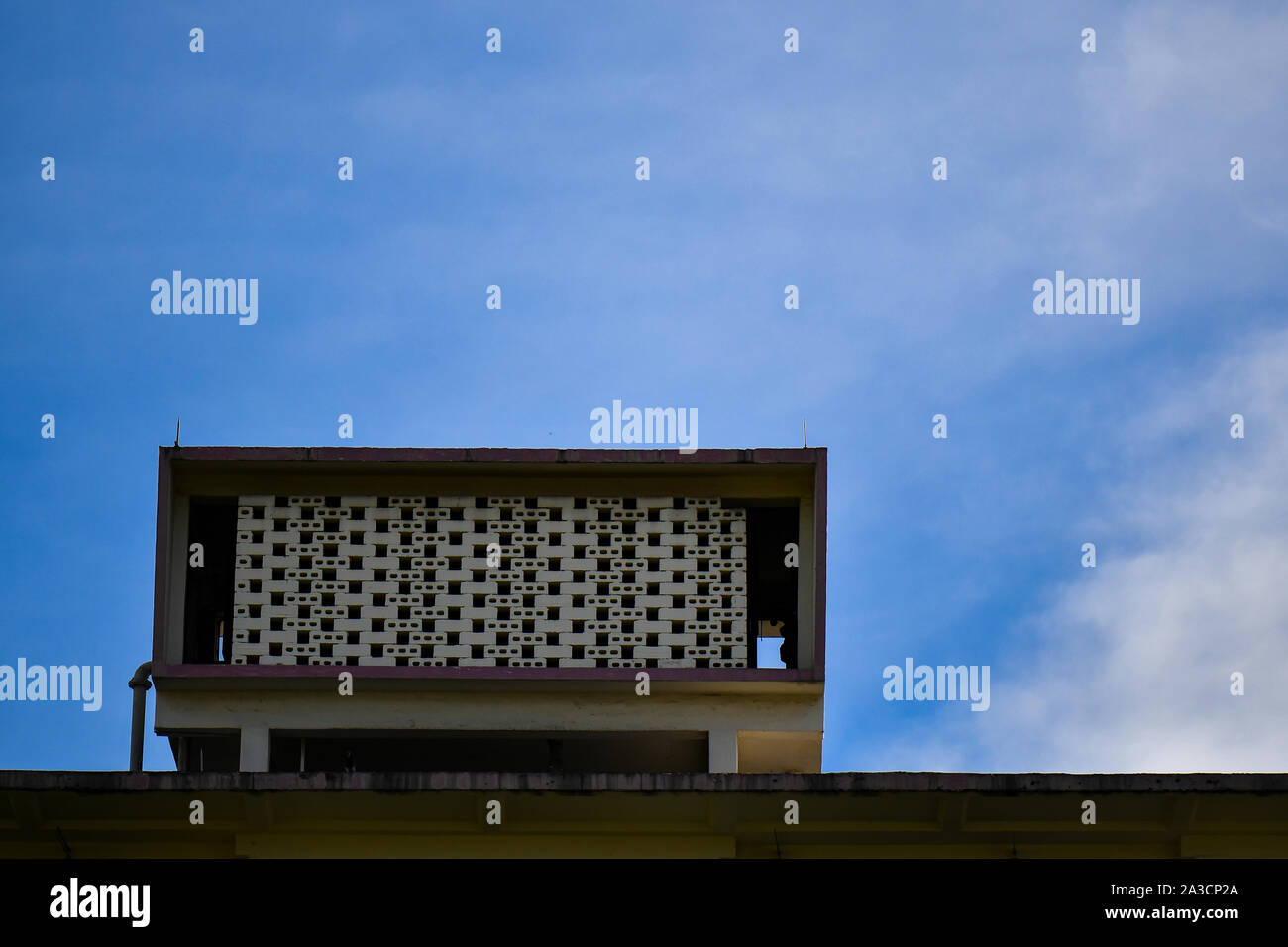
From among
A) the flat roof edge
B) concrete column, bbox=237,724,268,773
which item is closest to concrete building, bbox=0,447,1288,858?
concrete column, bbox=237,724,268,773

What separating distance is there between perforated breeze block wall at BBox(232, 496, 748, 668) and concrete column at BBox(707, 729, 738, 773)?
726mm

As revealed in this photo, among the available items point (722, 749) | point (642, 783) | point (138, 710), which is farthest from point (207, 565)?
point (642, 783)

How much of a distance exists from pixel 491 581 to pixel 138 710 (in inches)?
157

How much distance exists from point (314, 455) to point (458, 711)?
3250 mm

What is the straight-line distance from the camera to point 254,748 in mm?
21859

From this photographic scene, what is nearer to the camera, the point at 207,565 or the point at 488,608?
the point at 488,608

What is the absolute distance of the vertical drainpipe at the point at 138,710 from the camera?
71.9ft

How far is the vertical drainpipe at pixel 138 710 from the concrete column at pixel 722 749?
19.6 feet

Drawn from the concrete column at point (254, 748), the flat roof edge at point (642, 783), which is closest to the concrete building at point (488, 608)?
the concrete column at point (254, 748)

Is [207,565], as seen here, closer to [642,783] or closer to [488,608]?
[488,608]

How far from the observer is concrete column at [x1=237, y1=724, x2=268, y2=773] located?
2186 cm

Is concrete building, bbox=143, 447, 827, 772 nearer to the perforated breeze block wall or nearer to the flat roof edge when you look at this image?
the perforated breeze block wall

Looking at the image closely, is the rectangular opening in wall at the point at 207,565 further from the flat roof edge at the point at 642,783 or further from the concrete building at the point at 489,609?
the flat roof edge at the point at 642,783
